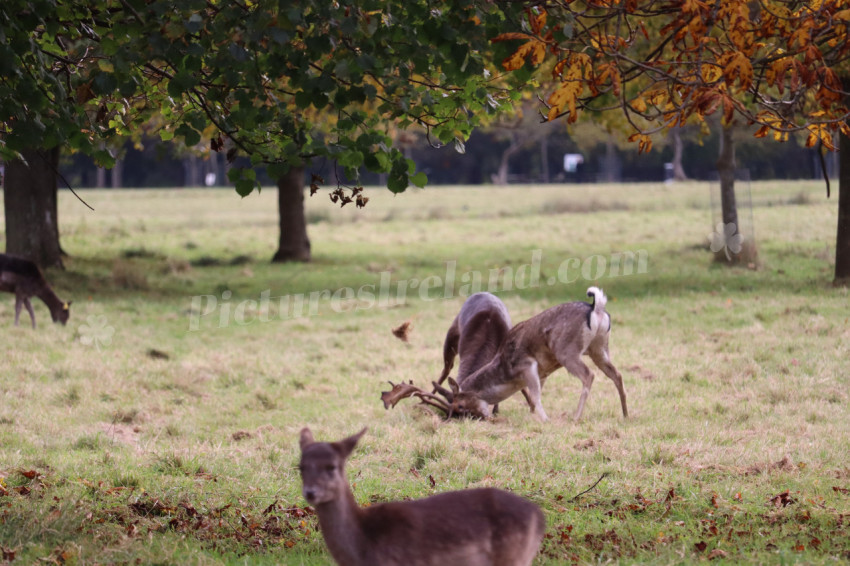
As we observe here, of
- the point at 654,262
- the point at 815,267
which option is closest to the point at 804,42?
the point at 815,267

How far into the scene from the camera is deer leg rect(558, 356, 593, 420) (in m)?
8.62

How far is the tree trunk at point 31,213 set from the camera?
59.7 ft

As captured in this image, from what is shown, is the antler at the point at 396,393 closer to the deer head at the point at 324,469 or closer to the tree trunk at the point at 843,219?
the deer head at the point at 324,469

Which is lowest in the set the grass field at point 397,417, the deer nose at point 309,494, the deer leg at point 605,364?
the grass field at point 397,417

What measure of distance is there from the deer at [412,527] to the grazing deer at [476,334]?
532 cm

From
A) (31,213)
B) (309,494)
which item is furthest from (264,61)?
(31,213)

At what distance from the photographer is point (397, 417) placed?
28.8 ft

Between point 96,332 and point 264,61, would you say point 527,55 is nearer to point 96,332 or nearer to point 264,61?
point 264,61

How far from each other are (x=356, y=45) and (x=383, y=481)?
2959 millimetres

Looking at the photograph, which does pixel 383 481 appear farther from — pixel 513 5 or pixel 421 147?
pixel 421 147

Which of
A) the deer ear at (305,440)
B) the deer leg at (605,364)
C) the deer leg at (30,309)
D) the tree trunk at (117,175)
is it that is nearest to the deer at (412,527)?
the deer ear at (305,440)

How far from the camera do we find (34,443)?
7.71 meters

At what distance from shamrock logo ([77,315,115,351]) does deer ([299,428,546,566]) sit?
9.22 metres

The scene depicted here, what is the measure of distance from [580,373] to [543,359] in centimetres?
40
